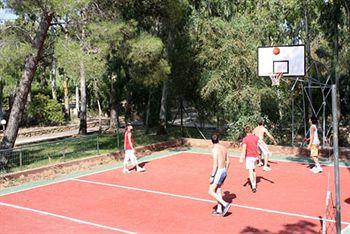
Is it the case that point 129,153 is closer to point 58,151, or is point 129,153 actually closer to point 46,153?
point 58,151

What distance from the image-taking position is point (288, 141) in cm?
2162

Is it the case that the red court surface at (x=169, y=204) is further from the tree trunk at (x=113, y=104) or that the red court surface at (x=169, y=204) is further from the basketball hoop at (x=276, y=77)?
the tree trunk at (x=113, y=104)

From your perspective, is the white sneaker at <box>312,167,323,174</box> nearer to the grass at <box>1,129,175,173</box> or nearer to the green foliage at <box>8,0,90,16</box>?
the grass at <box>1,129,175,173</box>

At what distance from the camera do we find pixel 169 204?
472 inches

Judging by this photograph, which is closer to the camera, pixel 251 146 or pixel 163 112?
pixel 251 146

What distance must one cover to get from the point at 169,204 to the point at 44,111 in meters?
22.9

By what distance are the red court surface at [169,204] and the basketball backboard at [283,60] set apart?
387cm

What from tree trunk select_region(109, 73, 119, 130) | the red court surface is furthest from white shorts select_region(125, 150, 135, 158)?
tree trunk select_region(109, 73, 119, 130)

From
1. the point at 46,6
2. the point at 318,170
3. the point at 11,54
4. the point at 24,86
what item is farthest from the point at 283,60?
the point at 11,54

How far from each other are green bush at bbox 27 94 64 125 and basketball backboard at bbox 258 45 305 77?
19078mm

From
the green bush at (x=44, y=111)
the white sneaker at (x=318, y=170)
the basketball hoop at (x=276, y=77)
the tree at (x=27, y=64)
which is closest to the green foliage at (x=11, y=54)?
the tree at (x=27, y=64)

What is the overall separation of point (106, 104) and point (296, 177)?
2418 centimetres

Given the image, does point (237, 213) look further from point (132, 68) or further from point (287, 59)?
point (132, 68)

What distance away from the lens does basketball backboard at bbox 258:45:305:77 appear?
17.9 meters
